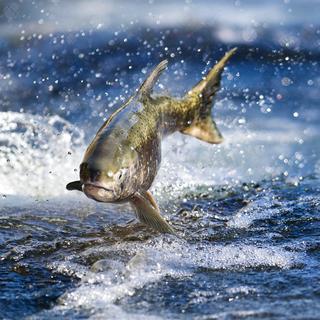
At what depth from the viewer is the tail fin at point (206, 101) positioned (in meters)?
4.84

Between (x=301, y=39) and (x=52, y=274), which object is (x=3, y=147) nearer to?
(x=52, y=274)

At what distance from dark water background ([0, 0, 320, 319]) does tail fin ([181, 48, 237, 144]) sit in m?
0.51

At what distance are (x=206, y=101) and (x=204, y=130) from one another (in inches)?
7.8

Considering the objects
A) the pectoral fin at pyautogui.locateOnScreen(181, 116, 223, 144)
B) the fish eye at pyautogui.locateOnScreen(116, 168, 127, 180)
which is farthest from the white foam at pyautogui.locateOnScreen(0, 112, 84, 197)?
the fish eye at pyautogui.locateOnScreen(116, 168, 127, 180)

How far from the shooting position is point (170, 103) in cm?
431

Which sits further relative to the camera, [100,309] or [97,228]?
[97,228]

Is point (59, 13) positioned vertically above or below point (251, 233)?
above

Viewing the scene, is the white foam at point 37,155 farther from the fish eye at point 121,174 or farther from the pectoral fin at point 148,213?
the fish eye at point 121,174

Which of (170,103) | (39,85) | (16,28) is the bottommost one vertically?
(170,103)

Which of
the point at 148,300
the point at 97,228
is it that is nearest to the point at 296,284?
the point at 148,300

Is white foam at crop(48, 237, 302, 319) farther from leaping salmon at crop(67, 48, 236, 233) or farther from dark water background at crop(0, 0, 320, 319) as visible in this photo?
leaping salmon at crop(67, 48, 236, 233)

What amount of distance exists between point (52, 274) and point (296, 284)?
43.3 inches

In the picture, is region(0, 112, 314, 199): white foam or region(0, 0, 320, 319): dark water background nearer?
region(0, 0, 320, 319): dark water background

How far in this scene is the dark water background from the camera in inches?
120
